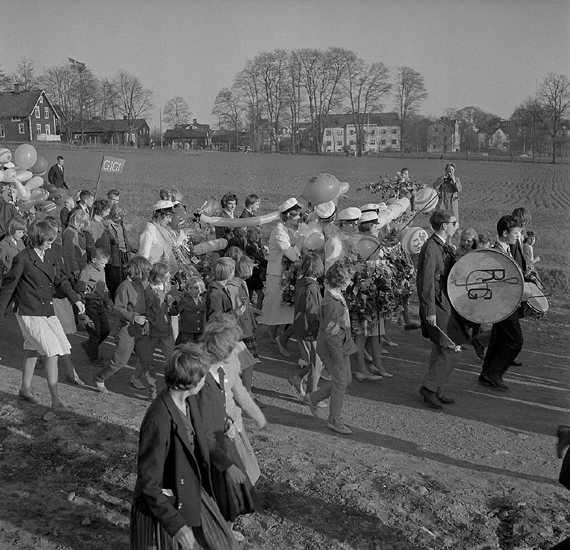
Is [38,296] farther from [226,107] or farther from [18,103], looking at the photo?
[18,103]

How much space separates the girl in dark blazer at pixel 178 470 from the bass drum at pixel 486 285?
3.61m

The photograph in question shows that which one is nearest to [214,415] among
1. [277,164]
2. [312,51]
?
[312,51]

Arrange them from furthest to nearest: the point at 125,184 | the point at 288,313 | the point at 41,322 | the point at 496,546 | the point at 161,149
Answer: the point at 161,149 → the point at 125,184 → the point at 288,313 → the point at 41,322 → the point at 496,546

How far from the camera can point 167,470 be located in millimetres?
3549

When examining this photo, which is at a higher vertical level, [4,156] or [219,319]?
[4,156]

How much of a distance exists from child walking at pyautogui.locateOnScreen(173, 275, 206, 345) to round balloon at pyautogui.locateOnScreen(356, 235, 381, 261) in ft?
6.16

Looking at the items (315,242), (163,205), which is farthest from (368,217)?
(163,205)

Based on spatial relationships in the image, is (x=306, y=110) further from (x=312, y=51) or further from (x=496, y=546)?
(x=496, y=546)

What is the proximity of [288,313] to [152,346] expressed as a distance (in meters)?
1.84

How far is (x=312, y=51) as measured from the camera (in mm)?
15961

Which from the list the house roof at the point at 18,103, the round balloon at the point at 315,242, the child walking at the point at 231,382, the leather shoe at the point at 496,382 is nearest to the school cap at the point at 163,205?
the round balloon at the point at 315,242

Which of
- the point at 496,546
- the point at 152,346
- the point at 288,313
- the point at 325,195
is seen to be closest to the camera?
the point at 496,546

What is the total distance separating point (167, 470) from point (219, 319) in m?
1.30

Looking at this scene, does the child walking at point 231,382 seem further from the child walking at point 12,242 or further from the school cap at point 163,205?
the child walking at point 12,242
